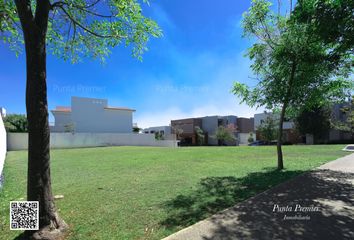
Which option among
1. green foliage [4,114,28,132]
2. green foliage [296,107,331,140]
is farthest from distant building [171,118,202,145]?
green foliage [4,114,28,132]

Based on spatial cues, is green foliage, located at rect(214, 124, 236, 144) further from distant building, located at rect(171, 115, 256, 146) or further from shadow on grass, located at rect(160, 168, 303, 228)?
shadow on grass, located at rect(160, 168, 303, 228)

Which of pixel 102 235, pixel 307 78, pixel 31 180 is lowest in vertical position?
pixel 102 235

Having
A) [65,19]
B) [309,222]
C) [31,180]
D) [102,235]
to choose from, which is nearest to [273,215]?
[309,222]

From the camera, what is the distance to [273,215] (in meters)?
5.83

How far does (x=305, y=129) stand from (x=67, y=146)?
38113 mm

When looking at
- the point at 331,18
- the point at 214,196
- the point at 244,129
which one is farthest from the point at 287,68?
the point at 244,129

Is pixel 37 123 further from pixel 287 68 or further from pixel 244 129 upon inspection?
pixel 244 129

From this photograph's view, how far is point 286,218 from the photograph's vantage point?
18.5 feet

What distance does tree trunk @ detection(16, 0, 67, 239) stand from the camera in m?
5.00

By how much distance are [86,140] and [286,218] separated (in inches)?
1714

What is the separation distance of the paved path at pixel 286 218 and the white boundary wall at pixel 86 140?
130 ft

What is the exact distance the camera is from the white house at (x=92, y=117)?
53.2 m

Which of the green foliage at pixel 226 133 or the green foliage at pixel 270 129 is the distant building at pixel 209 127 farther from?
the green foliage at pixel 270 129

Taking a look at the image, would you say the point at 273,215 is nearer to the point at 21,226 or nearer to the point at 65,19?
the point at 21,226
